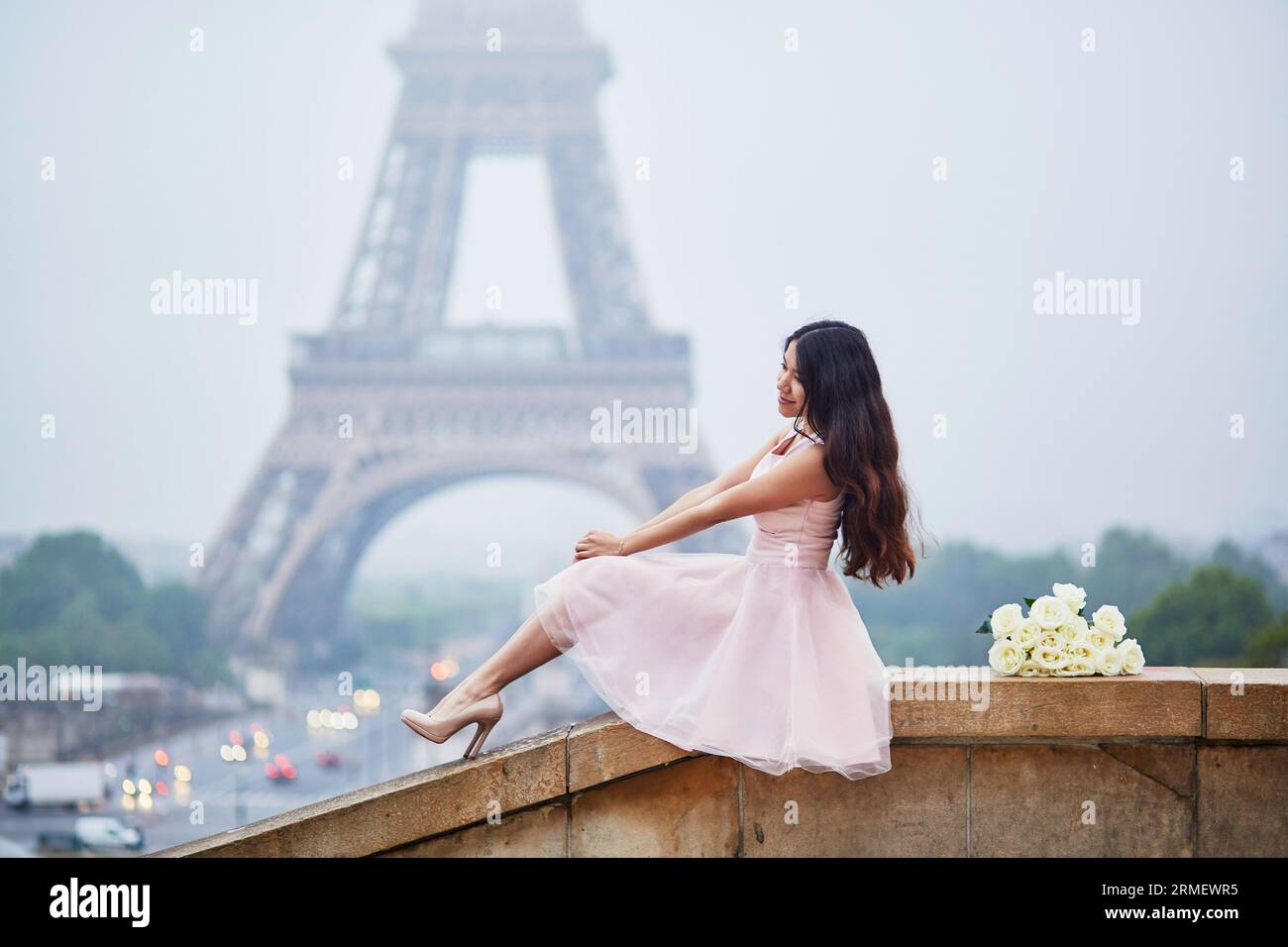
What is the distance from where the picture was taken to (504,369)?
26.2 meters

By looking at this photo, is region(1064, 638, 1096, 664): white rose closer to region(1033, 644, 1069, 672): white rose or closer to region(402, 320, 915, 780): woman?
region(1033, 644, 1069, 672): white rose

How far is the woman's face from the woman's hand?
550 millimetres

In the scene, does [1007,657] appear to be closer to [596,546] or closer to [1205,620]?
[596,546]

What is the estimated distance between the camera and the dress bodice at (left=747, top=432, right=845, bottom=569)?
3.35 metres

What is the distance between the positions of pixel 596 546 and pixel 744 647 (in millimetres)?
465

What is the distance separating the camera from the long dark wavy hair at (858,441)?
10.8 feet

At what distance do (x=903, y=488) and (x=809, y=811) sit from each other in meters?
0.84

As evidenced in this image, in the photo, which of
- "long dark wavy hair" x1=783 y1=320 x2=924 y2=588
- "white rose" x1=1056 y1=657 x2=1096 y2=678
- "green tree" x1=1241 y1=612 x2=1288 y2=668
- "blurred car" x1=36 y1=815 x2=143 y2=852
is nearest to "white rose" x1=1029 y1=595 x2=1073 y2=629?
"white rose" x1=1056 y1=657 x2=1096 y2=678

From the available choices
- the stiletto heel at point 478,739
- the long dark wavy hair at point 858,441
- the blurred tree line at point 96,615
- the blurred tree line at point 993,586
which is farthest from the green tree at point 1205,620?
the stiletto heel at point 478,739

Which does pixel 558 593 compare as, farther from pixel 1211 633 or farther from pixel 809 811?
pixel 1211 633

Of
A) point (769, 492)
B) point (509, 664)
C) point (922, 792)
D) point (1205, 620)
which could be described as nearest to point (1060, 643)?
point (922, 792)

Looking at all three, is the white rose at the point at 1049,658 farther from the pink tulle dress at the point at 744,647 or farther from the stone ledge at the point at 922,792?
the pink tulle dress at the point at 744,647

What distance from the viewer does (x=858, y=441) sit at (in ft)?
10.7
